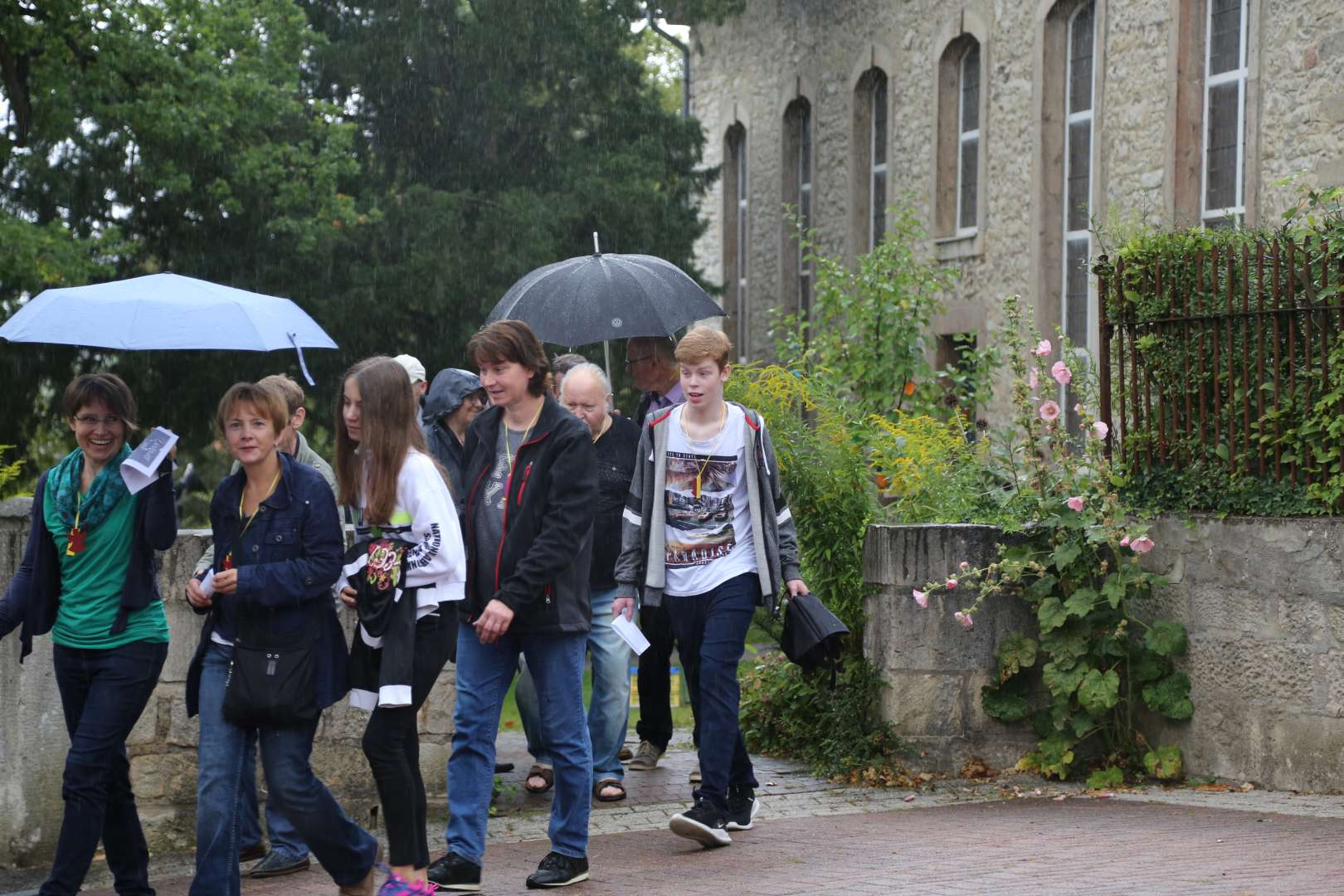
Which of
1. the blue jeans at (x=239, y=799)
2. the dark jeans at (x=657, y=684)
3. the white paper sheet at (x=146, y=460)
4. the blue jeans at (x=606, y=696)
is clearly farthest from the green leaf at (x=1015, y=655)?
the white paper sheet at (x=146, y=460)

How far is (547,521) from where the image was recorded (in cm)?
590

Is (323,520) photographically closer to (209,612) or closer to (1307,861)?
(209,612)

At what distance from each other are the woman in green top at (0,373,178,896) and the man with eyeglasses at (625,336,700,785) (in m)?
2.50

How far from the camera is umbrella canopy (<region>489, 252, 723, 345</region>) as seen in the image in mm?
7953

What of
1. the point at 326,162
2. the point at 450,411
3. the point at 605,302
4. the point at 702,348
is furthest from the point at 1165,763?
the point at 326,162

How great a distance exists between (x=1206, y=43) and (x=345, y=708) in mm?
9787

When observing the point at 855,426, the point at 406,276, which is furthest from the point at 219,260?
the point at 855,426

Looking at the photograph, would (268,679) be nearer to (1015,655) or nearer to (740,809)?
(740,809)

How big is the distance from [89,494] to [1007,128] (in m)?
12.9

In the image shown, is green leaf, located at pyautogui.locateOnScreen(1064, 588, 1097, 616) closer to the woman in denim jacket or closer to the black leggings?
the black leggings

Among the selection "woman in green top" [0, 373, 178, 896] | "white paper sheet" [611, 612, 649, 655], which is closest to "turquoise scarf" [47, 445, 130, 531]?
"woman in green top" [0, 373, 178, 896]

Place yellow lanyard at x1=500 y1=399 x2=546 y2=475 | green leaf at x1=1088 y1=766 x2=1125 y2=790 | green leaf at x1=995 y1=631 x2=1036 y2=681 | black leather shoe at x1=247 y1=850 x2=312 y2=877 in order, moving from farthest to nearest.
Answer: green leaf at x1=995 y1=631 x2=1036 y2=681 < green leaf at x1=1088 y1=766 x2=1125 y2=790 < black leather shoe at x1=247 y1=850 x2=312 y2=877 < yellow lanyard at x1=500 y1=399 x2=546 y2=475

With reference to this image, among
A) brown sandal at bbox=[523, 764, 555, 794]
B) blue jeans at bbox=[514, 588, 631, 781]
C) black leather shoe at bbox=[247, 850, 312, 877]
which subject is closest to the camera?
black leather shoe at bbox=[247, 850, 312, 877]

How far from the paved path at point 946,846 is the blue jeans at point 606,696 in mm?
213
